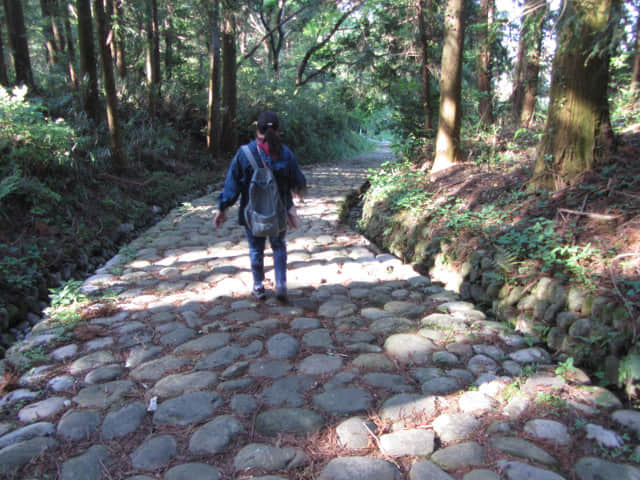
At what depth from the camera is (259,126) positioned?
398 cm

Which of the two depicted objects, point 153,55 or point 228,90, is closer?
point 153,55

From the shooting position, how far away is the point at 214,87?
41.9ft

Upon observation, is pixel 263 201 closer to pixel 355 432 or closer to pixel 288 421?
pixel 288 421

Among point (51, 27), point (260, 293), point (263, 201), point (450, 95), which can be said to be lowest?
point (260, 293)

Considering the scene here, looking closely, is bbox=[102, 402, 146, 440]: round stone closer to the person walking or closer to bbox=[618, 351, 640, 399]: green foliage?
the person walking

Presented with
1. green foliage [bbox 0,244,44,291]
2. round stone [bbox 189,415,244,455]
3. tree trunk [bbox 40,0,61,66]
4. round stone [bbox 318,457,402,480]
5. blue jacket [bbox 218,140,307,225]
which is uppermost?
tree trunk [bbox 40,0,61,66]

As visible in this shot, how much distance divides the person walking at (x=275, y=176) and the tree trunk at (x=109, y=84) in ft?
17.3

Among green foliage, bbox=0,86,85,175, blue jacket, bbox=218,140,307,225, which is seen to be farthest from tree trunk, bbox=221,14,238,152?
blue jacket, bbox=218,140,307,225

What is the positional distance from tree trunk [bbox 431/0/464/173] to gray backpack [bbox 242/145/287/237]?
5.30 meters

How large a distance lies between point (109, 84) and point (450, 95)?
6533 millimetres

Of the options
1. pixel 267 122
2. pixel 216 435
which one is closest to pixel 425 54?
pixel 267 122

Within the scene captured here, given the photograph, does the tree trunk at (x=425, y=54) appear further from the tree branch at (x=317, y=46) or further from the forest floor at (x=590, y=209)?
the tree branch at (x=317, y=46)

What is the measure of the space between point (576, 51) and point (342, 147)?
2117cm

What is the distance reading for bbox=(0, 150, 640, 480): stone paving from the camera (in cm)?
222
